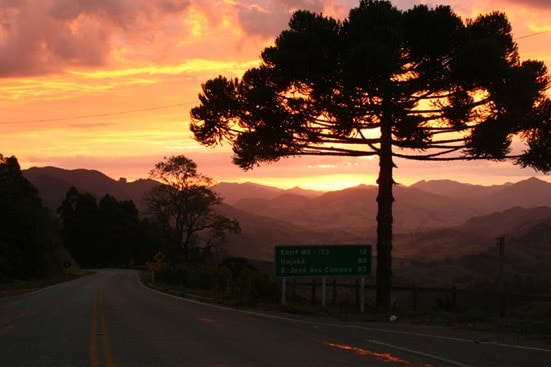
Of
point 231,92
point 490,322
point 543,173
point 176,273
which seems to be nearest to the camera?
point 490,322

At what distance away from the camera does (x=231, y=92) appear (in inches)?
873

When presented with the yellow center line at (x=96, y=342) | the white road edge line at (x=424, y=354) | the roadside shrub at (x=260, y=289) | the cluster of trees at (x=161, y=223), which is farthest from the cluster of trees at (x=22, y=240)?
the white road edge line at (x=424, y=354)

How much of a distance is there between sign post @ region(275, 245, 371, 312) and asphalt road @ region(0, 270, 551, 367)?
3321 mm

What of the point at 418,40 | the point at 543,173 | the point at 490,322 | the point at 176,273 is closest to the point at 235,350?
the point at 490,322

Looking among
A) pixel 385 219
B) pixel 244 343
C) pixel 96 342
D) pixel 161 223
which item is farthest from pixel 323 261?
pixel 161 223

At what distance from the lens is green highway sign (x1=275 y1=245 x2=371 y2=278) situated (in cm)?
2027

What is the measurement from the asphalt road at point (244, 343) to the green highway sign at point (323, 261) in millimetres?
3325

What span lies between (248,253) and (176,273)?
491 feet

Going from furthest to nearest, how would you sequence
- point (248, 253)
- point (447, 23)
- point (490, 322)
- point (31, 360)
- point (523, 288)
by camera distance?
1. point (248, 253)
2. point (523, 288)
3. point (447, 23)
4. point (490, 322)
5. point (31, 360)

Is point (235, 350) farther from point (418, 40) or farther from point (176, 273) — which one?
point (176, 273)

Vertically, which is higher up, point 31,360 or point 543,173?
point 543,173

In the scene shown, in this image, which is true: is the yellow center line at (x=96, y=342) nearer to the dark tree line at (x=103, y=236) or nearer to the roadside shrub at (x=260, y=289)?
the roadside shrub at (x=260, y=289)

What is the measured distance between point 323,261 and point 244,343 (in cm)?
911

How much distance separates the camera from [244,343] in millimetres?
11469
